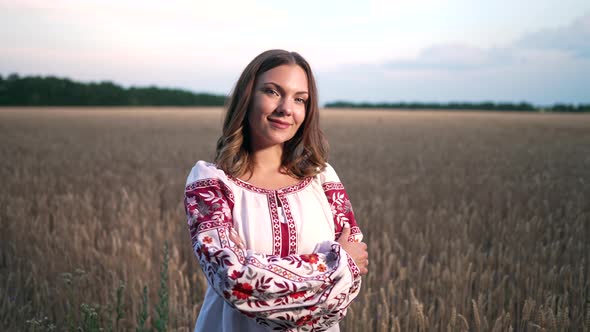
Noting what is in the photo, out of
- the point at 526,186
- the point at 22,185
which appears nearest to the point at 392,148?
the point at 526,186

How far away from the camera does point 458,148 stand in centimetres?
1258

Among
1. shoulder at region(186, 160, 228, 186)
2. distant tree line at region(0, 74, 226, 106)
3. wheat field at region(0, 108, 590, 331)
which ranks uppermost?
distant tree line at region(0, 74, 226, 106)

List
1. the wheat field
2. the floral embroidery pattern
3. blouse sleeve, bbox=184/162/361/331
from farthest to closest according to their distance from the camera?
the wheat field
the floral embroidery pattern
blouse sleeve, bbox=184/162/361/331

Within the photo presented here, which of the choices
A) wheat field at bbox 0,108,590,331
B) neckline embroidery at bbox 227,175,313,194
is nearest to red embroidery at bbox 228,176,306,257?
neckline embroidery at bbox 227,175,313,194

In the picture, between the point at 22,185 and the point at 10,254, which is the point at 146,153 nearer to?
the point at 22,185

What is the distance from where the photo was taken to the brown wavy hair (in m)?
1.58

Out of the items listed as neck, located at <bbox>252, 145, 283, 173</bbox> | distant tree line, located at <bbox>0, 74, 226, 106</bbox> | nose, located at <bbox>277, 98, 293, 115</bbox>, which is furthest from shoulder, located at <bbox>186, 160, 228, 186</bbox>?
distant tree line, located at <bbox>0, 74, 226, 106</bbox>

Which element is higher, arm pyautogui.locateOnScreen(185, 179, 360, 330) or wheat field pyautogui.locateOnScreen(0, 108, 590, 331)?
arm pyautogui.locateOnScreen(185, 179, 360, 330)

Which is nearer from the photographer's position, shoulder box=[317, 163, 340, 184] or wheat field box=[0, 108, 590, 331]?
shoulder box=[317, 163, 340, 184]

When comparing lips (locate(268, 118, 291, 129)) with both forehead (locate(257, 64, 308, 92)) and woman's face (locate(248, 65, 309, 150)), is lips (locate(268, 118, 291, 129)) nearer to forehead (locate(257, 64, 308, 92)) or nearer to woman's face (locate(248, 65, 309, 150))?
woman's face (locate(248, 65, 309, 150))

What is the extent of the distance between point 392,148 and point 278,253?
1161cm

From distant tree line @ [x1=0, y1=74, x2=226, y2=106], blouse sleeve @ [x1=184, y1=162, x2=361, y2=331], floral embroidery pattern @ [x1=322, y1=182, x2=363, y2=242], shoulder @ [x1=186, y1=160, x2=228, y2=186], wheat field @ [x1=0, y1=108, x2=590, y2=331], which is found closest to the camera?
blouse sleeve @ [x1=184, y1=162, x2=361, y2=331]

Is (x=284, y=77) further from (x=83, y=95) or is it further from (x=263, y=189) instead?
(x=83, y=95)

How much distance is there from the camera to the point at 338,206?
165cm
